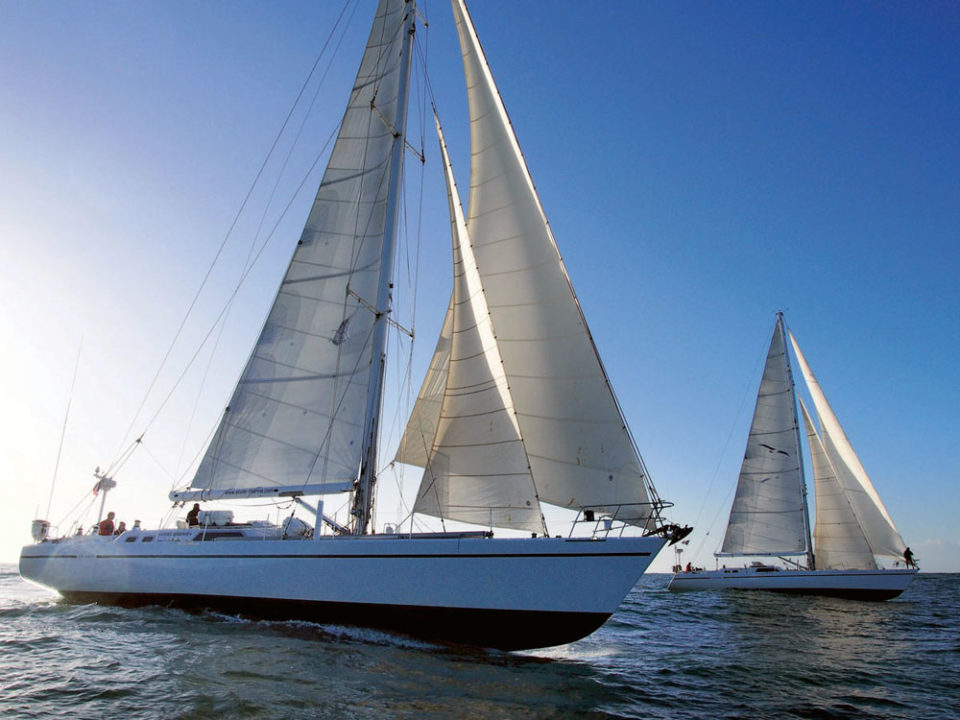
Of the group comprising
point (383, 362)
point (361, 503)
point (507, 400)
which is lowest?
point (361, 503)

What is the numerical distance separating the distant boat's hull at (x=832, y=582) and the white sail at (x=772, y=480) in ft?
3.71

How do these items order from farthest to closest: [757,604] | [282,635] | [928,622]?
[757,604] → [928,622] → [282,635]

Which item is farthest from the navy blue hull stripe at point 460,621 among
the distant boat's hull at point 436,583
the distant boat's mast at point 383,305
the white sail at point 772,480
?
the white sail at point 772,480

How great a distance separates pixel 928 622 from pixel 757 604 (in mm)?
5466

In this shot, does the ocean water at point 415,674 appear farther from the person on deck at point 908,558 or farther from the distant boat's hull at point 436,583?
the person on deck at point 908,558

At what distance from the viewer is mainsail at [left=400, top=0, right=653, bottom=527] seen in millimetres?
10859

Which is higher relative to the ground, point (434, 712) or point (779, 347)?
point (779, 347)

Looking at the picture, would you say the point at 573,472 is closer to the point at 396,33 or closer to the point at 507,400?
the point at 507,400

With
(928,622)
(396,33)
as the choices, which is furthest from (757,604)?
(396,33)

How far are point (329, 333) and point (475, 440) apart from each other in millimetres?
5039

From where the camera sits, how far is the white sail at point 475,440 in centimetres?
1101

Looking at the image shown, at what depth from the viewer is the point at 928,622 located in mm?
19047

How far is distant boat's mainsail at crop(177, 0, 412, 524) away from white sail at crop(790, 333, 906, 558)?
26459 millimetres

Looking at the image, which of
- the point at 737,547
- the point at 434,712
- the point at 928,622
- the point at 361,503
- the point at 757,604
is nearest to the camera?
the point at 434,712
